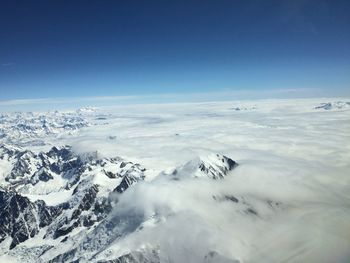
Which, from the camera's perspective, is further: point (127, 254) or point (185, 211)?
point (185, 211)

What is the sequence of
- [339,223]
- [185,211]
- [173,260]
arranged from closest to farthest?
[173,260] → [339,223] → [185,211]

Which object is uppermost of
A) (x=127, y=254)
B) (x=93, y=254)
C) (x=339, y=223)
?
(x=339, y=223)

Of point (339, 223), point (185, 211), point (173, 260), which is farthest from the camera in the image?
point (185, 211)

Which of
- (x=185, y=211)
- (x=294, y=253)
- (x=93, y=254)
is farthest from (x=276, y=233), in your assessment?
(x=93, y=254)

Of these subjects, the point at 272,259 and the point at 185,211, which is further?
the point at 185,211

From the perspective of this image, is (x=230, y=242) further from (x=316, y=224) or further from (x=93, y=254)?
(x=93, y=254)

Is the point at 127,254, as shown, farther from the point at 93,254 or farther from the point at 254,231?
the point at 254,231

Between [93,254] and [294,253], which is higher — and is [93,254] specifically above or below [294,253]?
below

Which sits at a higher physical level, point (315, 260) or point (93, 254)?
point (315, 260)

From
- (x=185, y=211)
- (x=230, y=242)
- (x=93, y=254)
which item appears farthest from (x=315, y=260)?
(x=93, y=254)
